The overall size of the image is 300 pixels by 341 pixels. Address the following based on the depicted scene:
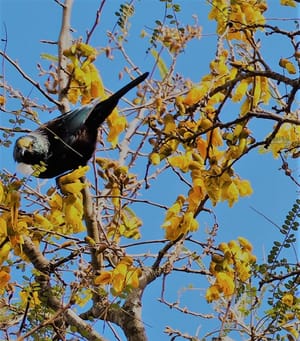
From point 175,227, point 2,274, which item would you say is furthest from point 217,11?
point 2,274

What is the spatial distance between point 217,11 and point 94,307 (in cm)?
104

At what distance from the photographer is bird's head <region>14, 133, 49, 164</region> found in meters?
3.16

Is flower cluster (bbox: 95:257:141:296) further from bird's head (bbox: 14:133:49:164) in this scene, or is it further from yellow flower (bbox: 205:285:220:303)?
bird's head (bbox: 14:133:49:164)

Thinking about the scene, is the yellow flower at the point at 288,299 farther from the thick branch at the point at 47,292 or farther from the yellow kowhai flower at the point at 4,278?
the yellow kowhai flower at the point at 4,278

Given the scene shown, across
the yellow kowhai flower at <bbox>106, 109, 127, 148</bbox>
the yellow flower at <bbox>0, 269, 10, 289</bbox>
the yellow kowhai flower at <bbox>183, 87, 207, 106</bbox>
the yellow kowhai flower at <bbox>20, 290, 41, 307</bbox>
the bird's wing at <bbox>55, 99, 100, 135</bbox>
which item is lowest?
the yellow flower at <bbox>0, 269, 10, 289</bbox>

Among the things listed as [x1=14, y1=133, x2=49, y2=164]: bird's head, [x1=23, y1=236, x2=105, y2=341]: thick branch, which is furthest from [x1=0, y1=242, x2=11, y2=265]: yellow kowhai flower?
[x1=14, y1=133, x2=49, y2=164]: bird's head

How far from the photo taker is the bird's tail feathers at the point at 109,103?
9.18ft

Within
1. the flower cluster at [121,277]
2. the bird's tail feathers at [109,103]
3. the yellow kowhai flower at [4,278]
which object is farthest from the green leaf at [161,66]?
the yellow kowhai flower at [4,278]

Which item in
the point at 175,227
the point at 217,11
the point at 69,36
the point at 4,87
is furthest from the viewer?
the point at 69,36

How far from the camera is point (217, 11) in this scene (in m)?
2.17

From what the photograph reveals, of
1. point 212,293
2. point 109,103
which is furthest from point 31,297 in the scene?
point 109,103

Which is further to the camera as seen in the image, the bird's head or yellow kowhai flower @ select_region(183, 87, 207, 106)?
the bird's head

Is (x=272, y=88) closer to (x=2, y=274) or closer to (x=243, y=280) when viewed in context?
(x=243, y=280)

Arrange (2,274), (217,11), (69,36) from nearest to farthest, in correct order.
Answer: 1. (2,274)
2. (217,11)
3. (69,36)
